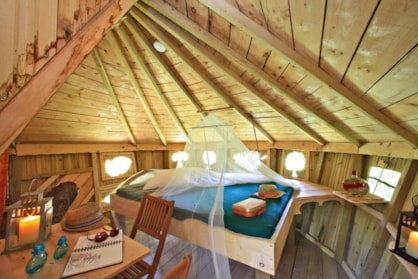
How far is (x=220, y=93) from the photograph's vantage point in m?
2.61

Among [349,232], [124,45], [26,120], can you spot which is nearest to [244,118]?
[124,45]

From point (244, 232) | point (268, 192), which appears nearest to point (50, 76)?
point (244, 232)

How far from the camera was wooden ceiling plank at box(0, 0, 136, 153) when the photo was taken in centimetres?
68

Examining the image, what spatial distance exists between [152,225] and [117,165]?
251 cm

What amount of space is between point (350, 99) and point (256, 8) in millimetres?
1001

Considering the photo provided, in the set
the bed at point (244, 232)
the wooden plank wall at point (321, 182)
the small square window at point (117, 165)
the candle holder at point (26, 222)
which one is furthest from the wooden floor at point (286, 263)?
the small square window at point (117, 165)

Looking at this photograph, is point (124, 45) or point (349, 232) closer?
point (124, 45)

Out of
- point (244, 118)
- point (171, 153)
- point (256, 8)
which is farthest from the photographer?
point (171, 153)

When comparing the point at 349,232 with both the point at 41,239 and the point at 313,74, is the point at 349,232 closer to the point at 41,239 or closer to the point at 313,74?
the point at 313,74

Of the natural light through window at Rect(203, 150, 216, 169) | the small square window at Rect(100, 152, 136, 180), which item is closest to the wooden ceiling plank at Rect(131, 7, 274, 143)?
the natural light through window at Rect(203, 150, 216, 169)

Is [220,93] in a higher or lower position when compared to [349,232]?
higher

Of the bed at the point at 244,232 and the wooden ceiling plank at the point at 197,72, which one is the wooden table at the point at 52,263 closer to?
the bed at the point at 244,232

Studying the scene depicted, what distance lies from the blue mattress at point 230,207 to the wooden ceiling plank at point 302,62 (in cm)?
118

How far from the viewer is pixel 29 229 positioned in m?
1.33
